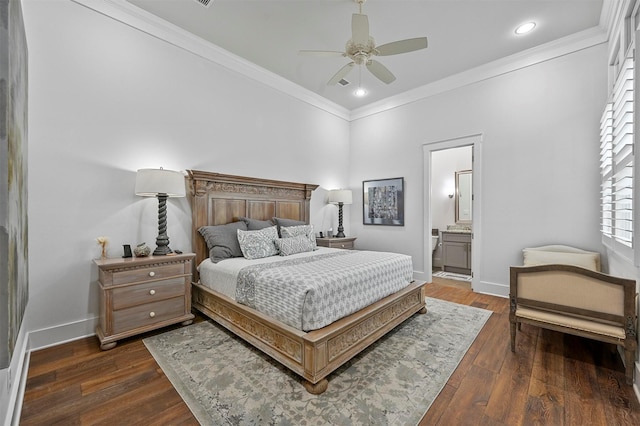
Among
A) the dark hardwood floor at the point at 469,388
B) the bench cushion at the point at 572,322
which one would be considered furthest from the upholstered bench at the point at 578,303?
the dark hardwood floor at the point at 469,388

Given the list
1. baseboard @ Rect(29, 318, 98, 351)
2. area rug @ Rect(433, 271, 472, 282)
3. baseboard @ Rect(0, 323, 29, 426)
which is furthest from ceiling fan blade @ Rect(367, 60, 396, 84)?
baseboard @ Rect(29, 318, 98, 351)

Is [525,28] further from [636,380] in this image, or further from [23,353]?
[23,353]

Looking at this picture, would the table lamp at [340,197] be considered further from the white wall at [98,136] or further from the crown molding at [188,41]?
the white wall at [98,136]

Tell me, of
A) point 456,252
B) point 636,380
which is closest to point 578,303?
point 636,380

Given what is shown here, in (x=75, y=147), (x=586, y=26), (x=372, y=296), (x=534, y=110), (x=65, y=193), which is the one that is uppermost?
(x=586, y=26)

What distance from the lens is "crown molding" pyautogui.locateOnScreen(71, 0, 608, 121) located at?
9.84 feet

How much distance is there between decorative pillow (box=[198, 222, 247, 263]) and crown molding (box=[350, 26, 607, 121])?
388cm

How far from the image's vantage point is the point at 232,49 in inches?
150

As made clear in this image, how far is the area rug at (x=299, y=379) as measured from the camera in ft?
5.60

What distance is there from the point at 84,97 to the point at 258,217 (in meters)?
2.39

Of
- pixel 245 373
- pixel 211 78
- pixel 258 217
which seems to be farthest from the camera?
pixel 258 217

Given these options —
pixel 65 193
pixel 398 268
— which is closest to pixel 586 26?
pixel 398 268

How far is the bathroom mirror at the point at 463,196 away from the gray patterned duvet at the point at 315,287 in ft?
12.6

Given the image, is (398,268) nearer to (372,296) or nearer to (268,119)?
(372,296)
